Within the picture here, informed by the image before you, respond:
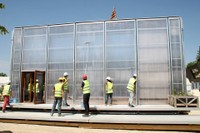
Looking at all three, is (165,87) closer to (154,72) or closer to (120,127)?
(154,72)

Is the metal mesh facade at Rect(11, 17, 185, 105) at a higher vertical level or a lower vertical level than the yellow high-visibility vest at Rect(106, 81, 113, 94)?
higher

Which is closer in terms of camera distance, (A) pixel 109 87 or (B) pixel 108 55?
(A) pixel 109 87

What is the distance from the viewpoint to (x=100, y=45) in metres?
14.4

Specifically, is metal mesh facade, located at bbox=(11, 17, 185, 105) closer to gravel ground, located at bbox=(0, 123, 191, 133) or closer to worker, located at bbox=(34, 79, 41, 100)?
worker, located at bbox=(34, 79, 41, 100)

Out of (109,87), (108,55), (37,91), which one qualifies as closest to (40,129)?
(109,87)

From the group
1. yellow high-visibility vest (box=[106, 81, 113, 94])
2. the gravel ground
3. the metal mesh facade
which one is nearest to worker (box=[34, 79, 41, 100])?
the metal mesh facade

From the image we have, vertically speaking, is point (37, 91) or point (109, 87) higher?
point (109, 87)

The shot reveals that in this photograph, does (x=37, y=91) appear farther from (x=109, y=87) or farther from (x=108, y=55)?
(x=108, y=55)

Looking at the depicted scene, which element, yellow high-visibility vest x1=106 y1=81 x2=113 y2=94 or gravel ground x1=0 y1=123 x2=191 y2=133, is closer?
gravel ground x1=0 y1=123 x2=191 y2=133

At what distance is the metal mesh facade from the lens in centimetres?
1344

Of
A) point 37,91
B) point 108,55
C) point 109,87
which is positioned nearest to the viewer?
point 109,87

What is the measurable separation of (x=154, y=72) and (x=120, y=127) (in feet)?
19.0

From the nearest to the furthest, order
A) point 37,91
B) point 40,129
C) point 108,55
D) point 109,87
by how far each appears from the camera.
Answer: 1. point 40,129
2. point 109,87
3. point 108,55
4. point 37,91

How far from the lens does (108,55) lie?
1419 centimetres
